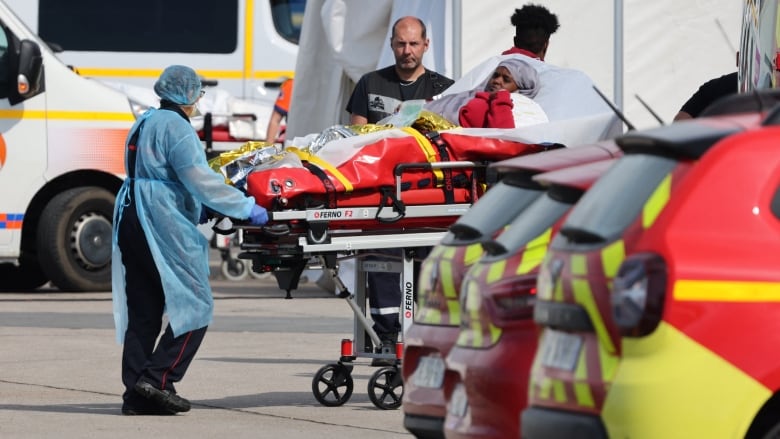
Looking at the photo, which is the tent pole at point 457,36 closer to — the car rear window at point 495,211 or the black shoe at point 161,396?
the black shoe at point 161,396

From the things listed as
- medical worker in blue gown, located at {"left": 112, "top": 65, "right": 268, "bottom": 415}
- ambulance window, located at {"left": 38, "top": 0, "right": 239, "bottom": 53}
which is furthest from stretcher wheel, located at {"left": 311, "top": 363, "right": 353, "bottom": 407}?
ambulance window, located at {"left": 38, "top": 0, "right": 239, "bottom": 53}

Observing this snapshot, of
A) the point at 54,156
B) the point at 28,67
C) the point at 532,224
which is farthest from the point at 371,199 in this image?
the point at 54,156

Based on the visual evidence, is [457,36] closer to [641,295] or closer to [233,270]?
[233,270]

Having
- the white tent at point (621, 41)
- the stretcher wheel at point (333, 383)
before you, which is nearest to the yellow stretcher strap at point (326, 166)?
the stretcher wheel at point (333, 383)

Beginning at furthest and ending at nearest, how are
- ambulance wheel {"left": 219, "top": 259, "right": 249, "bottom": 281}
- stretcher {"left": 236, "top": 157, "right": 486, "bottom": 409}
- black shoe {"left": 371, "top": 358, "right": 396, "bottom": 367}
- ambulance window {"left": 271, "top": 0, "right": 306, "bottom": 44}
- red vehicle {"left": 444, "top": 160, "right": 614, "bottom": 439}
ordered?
ambulance window {"left": 271, "top": 0, "right": 306, "bottom": 44}
ambulance wheel {"left": 219, "top": 259, "right": 249, "bottom": 281}
black shoe {"left": 371, "top": 358, "right": 396, "bottom": 367}
stretcher {"left": 236, "top": 157, "right": 486, "bottom": 409}
red vehicle {"left": 444, "top": 160, "right": 614, "bottom": 439}

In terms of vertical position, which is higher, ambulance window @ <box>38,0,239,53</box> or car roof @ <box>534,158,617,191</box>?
ambulance window @ <box>38,0,239,53</box>

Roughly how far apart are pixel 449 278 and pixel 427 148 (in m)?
2.64

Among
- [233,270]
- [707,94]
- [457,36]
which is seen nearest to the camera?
[707,94]

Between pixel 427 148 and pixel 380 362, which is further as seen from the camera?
pixel 380 362

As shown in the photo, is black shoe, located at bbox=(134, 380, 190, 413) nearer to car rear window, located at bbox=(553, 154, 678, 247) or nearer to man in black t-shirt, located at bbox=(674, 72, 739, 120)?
man in black t-shirt, located at bbox=(674, 72, 739, 120)

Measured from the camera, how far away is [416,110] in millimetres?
9164

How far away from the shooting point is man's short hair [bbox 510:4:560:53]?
1044 centimetres

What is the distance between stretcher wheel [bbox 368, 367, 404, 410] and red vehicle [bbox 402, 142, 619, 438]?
267 centimetres

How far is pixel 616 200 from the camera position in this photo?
4.94 meters
